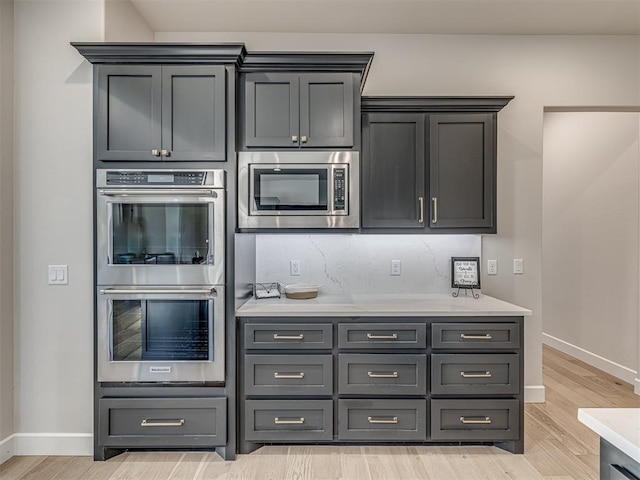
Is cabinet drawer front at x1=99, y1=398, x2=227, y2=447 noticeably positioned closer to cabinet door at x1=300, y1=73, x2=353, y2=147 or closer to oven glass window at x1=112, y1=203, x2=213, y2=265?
oven glass window at x1=112, y1=203, x2=213, y2=265

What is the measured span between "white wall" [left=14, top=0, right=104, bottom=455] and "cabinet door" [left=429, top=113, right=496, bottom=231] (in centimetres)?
230

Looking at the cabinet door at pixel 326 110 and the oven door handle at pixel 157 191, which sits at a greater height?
the cabinet door at pixel 326 110

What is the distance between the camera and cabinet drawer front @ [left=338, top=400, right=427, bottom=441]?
2.45 meters

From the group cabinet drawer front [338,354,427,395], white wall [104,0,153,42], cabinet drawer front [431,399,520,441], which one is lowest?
cabinet drawer front [431,399,520,441]

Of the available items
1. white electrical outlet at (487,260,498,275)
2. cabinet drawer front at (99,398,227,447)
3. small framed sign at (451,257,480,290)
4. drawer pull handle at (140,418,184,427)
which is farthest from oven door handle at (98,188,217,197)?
white electrical outlet at (487,260,498,275)

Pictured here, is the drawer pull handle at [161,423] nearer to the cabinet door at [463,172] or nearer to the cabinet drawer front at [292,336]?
the cabinet drawer front at [292,336]

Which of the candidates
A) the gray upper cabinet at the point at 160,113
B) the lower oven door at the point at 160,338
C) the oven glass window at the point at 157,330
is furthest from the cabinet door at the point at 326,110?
the oven glass window at the point at 157,330

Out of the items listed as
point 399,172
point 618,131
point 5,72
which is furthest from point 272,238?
point 618,131

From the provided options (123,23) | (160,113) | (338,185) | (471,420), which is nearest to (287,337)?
(338,185)

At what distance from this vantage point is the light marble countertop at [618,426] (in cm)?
81

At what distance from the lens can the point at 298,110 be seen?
2.52 m

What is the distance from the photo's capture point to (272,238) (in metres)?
3.12

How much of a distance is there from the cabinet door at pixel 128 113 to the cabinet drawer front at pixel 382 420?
1.99m

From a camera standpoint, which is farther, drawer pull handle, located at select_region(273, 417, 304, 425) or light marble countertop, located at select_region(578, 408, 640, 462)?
drawer pull handle, located at select_region(273, 417, 304, 425)
